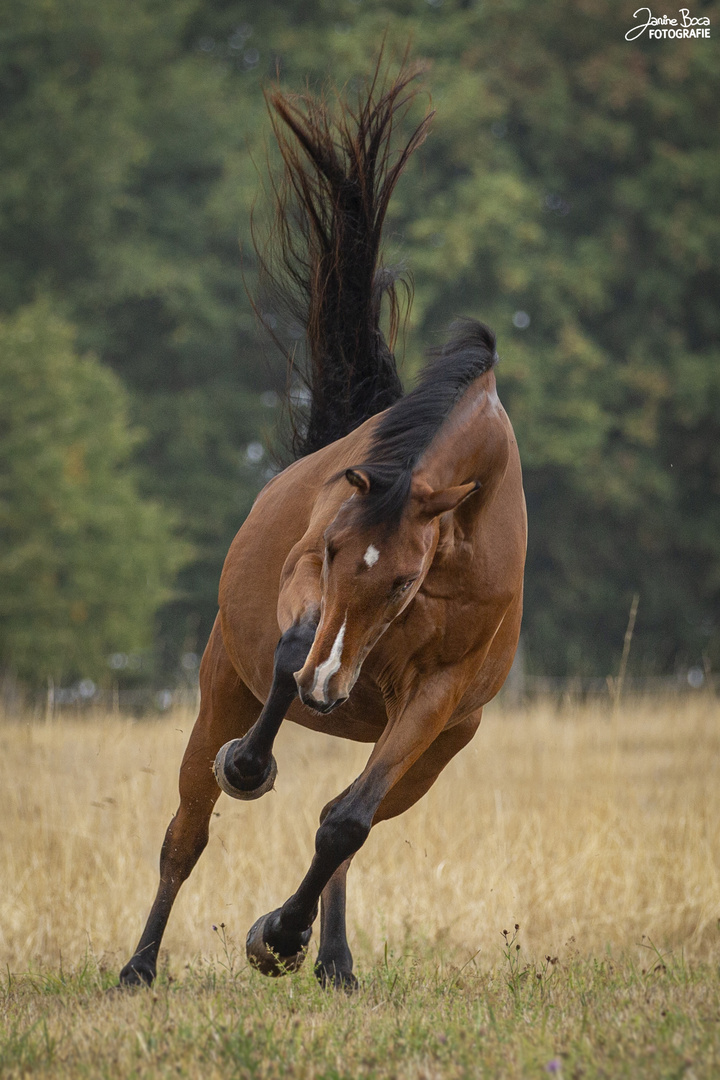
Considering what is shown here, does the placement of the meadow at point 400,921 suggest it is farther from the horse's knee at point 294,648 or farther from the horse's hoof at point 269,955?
the horse's knee at point 294,648

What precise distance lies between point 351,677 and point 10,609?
15619mm

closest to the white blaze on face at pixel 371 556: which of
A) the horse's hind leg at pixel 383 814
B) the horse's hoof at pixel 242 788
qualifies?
the horse's hoof at pixel 242 788

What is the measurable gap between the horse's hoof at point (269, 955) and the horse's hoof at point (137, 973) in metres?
0.90

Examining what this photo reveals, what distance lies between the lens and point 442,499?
3.50 meters

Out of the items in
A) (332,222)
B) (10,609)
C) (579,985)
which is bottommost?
(10,609)

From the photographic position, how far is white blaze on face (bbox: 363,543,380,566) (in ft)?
11.1

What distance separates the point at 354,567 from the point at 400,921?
3.44m

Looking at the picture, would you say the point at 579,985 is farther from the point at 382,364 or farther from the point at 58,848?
the point at 58,848

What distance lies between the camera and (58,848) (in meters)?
6.79

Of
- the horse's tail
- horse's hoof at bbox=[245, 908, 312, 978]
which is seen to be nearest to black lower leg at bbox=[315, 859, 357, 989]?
horse's hoof at bbox=[245, 908, 312, 978]

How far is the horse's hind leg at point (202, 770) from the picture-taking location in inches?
194

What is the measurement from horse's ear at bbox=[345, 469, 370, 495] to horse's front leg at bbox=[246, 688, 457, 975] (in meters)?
0.78

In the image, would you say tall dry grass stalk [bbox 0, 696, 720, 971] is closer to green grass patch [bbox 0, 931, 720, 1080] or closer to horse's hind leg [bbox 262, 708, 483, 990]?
horse's hind leg [bbox 262, 708, 483, 990]

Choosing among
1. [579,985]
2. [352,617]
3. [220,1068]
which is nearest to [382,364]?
[352,617]
